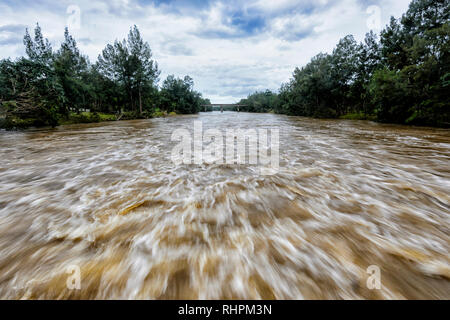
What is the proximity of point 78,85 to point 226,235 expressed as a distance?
33511 mm

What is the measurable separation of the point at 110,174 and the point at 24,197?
1122 millimetres

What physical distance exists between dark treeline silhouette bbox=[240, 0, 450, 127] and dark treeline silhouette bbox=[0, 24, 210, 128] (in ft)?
89.2

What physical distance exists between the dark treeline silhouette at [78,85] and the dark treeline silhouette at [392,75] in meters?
27.2

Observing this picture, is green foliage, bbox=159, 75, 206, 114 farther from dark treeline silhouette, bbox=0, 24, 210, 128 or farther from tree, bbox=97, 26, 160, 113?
tree, bbox=97, 26, 160, 113

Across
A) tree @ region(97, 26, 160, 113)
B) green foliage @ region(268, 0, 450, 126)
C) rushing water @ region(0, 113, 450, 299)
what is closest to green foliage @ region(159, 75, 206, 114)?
tree @ region(97, 26, 160, 113)

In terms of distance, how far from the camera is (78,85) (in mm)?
25516

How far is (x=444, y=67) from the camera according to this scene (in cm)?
1256

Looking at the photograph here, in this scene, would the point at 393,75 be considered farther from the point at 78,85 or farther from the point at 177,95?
the point at 177,95

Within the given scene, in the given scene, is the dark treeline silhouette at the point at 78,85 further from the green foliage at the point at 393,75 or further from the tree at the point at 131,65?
the green foliage at the point at 393,75

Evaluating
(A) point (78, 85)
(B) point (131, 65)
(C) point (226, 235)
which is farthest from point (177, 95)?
(C) point (226, 235)

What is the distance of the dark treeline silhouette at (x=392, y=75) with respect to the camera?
42.0ft

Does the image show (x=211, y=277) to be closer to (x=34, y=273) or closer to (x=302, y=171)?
A: (x=34, y=273)

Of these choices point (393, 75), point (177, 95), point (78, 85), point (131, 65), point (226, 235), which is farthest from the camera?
point (177, 95)
